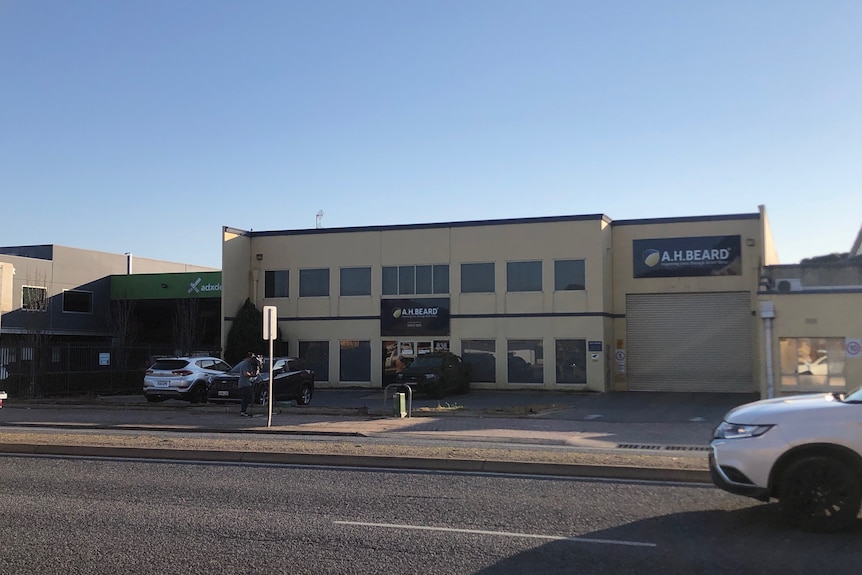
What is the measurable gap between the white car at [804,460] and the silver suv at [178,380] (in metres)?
21.4

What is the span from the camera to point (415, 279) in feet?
116

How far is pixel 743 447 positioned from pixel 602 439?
9.10m

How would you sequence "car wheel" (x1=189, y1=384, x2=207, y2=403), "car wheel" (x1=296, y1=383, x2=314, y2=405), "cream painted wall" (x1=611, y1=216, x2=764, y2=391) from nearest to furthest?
"car wheel" (x1=296, y1=383, x2=314, y2=405) → "car wheel" (x1=189, y1=384, x2=207, y2=403) → "cream painted wall" (x1=611, y1=216, x2=764, y2=391)

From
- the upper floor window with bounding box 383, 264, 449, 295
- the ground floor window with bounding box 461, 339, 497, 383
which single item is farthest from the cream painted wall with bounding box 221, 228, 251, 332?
A: the ground floor window with bounding box 461, 339, 497, 383

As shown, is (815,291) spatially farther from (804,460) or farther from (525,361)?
(804,460)

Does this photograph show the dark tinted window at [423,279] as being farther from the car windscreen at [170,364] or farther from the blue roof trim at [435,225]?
the car windscreen at [170,364]

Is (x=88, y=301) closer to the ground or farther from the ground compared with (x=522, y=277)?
closer to the ground

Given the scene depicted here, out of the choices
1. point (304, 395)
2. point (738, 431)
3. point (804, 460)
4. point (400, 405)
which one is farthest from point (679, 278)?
point (804, 460)

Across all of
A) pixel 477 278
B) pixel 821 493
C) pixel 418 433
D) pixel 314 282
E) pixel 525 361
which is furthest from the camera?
pixel 314 282

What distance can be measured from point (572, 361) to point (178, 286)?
1006 inches

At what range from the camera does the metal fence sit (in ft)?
102

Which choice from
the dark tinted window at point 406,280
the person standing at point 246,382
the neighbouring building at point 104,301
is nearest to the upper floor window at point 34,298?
the neighbouring building at point 104,301

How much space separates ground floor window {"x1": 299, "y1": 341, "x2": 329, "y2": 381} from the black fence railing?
748 centimetres

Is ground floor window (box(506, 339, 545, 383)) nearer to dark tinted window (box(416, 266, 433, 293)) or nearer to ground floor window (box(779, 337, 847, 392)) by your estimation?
dark tinted window (box(416, 266, 433, 293))
